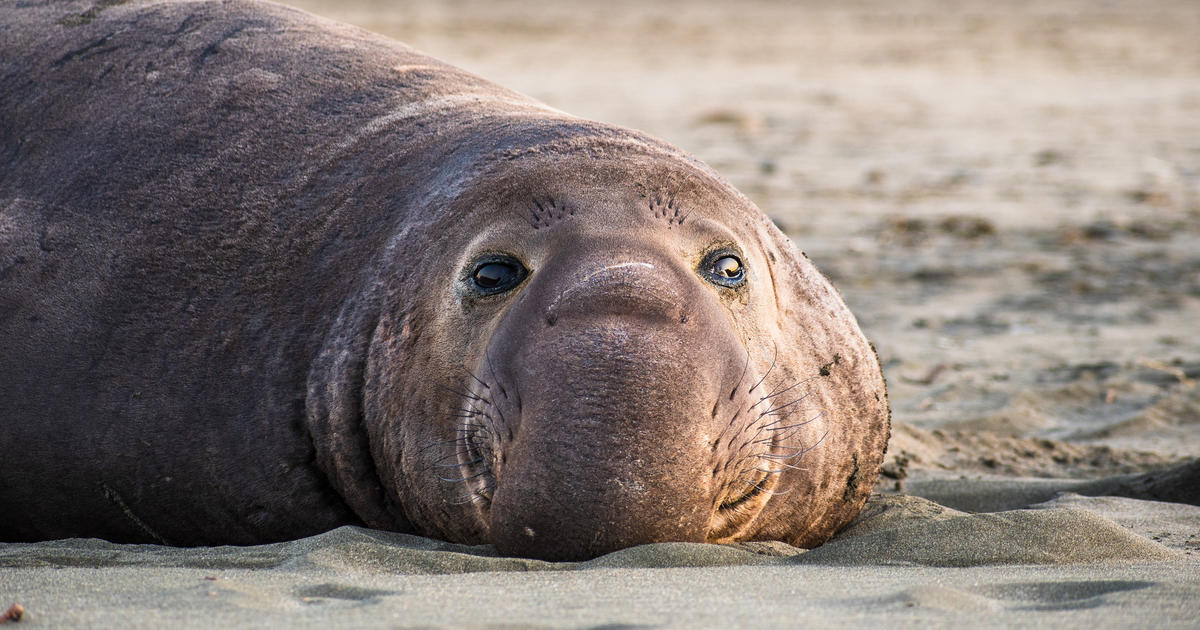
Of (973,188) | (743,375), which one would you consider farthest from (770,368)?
(973,188)

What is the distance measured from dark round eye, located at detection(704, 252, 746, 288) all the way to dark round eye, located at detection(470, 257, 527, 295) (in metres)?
0.46

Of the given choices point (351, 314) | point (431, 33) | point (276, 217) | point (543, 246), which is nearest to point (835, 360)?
point (543, 246)

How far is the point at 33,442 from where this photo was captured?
13.0 ft

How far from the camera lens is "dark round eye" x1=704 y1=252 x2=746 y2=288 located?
3.59 meters

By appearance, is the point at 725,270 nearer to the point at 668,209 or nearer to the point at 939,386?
the point at 668,209

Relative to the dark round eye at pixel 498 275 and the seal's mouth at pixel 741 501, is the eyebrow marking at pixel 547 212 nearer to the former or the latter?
the dark round eye at pixel 498 275

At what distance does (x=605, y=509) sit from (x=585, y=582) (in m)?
0.24

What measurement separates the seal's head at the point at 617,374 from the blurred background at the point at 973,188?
4.29ft

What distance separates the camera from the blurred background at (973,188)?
5.96 m

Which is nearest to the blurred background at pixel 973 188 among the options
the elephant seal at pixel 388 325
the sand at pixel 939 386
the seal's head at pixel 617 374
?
the sand at pixel 939 386

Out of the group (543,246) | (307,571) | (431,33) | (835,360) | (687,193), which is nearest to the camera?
(307,571)

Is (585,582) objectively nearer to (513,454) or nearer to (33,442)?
(513,454)

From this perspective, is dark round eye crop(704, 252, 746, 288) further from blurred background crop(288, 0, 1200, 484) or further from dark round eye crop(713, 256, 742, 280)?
blurred background crop(288, 0, 1200, 484)

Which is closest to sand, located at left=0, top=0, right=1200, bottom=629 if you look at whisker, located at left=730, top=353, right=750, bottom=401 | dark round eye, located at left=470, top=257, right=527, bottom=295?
whisker, located at left=730, top=353, right=750, bottom=401
